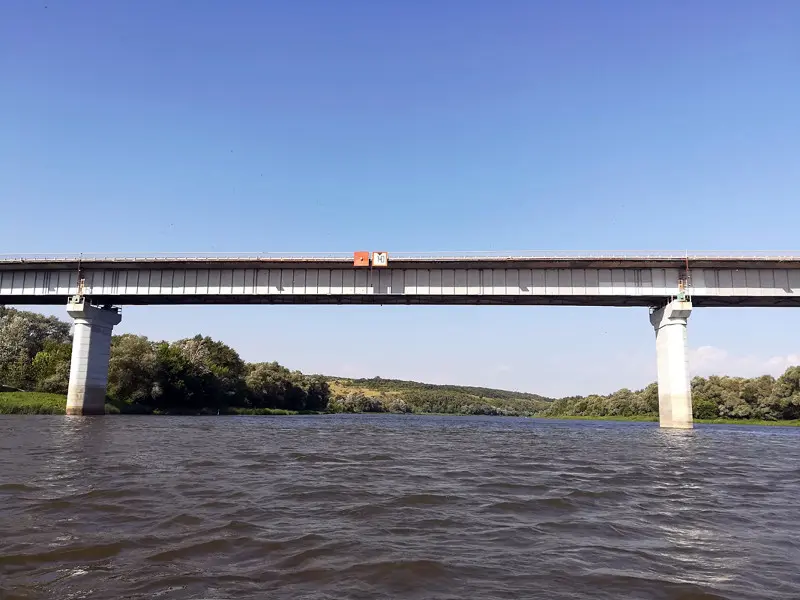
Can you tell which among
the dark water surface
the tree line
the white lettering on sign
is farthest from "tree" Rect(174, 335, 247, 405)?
the dark water surface

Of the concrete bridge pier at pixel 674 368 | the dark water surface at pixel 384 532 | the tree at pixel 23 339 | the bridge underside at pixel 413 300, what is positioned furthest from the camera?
the tree at pixel 23 339

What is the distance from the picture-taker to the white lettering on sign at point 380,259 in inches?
2199

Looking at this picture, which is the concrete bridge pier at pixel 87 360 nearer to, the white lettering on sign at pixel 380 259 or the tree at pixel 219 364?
the tree at pixel 219 364

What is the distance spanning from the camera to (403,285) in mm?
57594

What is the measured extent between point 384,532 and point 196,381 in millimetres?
79556

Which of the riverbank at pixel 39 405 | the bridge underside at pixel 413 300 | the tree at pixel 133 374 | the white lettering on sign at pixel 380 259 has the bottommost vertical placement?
the riverbank at pixel 39 405

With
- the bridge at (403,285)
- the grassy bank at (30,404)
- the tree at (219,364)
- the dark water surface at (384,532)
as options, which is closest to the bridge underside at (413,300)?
the bridge at (403,285)

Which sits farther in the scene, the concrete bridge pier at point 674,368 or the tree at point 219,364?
the tree at point 219,364

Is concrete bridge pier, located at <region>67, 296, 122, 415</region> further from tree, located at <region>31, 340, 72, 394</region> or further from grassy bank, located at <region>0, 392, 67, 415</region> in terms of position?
tree, located at <region>31, 340, 72, 394</region>

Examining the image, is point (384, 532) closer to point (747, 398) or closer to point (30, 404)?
point (30, 404)

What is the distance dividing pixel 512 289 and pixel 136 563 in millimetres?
51259

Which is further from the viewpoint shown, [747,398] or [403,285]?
[747,398]

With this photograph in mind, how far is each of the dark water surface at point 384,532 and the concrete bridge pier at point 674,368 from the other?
3451 cm

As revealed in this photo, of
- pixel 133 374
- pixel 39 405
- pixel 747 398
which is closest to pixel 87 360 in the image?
pixel 39 405
